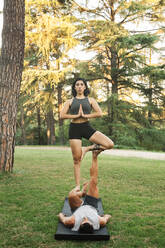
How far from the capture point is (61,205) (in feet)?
13.8

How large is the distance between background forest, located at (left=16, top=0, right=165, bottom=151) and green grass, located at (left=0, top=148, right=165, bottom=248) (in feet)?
33.7

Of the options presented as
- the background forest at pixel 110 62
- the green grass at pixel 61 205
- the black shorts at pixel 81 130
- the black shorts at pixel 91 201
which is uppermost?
the background forest at pixel 110 62

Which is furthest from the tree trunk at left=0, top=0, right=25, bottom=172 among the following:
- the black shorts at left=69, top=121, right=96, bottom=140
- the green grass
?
the black shorts at left=69, top=121, right=96, bottom=140

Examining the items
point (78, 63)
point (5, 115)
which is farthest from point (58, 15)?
point (5, 115)

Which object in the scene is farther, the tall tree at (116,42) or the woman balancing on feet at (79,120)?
the tall tree at (116,42)

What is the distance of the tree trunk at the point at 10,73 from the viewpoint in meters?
6.26

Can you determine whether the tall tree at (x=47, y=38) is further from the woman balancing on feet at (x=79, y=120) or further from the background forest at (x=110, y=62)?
the woman balancing on feet at (x=79, y=120)

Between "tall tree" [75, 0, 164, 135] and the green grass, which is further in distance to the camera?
"tall tree" [75, 0, 164, 135]

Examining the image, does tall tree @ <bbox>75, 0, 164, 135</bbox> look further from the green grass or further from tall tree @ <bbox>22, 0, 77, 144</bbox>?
the green grass

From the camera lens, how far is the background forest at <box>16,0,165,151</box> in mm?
16170

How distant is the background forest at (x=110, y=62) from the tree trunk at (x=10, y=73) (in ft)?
32.6

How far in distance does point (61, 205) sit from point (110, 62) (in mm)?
16309

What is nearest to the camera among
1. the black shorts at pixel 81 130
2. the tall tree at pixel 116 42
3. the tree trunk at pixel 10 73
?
the black shorts at pixel 81 130

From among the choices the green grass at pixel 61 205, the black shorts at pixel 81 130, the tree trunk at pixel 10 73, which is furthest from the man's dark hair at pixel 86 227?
the tree trunk at pixel 10 73
